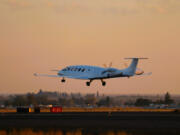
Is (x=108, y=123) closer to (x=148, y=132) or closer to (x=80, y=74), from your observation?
(x=148, y=132)

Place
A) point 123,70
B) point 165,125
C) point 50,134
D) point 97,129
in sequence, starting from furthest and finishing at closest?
point 123,70 → point 165,125 → point 97,129 → point 50,134

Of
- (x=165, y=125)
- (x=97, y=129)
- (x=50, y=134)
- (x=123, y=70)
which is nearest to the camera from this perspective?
(x=50, y=134)

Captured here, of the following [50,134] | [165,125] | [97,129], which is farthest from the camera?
[165,125]

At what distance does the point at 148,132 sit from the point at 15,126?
16.9m

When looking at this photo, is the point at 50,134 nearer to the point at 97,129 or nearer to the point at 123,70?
the point at 97,129

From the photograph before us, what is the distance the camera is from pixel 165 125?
65938 mm

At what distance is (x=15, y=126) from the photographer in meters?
65.1

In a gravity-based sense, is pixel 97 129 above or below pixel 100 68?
below

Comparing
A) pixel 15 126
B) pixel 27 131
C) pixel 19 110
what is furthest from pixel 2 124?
pixel 19 110

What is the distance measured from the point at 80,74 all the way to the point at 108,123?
37.1m

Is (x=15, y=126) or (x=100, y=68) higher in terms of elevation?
(x=100, y=68)

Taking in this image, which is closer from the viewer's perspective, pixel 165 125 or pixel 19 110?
pixel 165 125

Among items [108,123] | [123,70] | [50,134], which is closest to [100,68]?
[123,70]

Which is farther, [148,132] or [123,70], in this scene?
[123,70]
